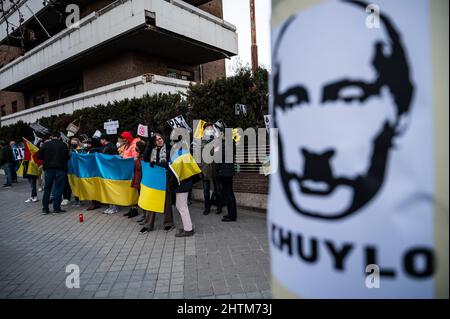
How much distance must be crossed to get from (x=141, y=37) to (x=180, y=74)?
4282 millimetres

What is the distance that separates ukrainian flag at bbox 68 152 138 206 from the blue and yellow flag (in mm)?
2531

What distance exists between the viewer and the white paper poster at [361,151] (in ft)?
3.72

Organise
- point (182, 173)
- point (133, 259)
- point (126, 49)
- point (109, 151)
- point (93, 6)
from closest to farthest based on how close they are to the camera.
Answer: point (133, 259) < point (182, 173) < point (109, 151) < point (126, 49) < point (93, 6)

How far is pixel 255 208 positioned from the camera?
25.5 ft

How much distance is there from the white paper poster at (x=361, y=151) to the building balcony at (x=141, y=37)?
14677mm

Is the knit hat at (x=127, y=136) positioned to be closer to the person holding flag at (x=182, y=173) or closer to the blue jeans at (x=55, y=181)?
the blue jeans at (x=55, y=181)

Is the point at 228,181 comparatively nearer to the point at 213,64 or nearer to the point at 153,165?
the point at 153,165

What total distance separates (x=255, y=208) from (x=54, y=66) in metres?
18.7

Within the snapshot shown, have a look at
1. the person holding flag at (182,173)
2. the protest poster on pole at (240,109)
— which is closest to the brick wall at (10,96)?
the protest poster on pole at (240,109)

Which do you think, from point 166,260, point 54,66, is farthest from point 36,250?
point 54,66

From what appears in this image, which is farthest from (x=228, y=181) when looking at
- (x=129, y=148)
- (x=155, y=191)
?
(x=129, y=148)

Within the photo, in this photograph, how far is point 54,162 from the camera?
317 inches

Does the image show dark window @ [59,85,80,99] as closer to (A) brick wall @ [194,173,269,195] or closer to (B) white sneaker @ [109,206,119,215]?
(B) white sneaker @ [109,206,119,215]
